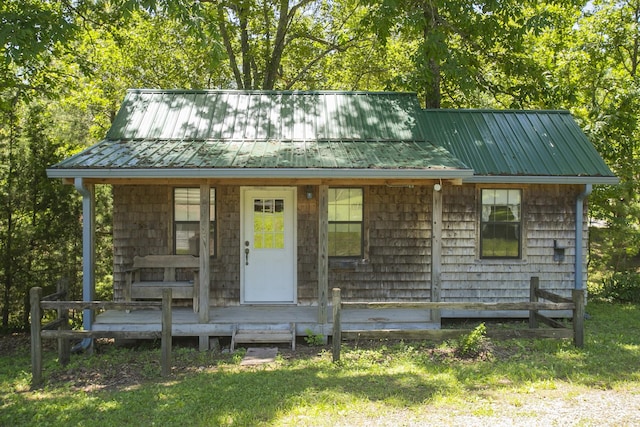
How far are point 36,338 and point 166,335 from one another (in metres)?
1.64

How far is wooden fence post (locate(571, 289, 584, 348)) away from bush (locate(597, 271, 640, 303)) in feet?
19.9

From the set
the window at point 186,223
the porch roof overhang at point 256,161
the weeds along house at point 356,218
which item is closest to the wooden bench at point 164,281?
the weeds along house at point 356,218

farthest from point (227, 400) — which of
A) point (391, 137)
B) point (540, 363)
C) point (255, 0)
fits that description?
point (255, 0)

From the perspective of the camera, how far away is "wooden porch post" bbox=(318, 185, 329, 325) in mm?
8234

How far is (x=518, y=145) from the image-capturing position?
10102mm

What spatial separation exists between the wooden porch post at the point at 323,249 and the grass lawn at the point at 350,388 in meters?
0.59

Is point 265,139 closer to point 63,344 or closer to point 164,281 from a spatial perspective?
point 164,281

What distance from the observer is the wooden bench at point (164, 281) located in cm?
855

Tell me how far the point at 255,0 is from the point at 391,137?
10073mm

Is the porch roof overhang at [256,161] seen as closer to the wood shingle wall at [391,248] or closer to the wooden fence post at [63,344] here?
the wood shingle wall at [391,248]

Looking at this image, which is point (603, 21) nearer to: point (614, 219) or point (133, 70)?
point (614, 219)

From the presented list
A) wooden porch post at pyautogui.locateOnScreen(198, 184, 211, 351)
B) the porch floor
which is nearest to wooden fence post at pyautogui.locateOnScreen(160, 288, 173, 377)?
wooden porch post at pyautogui.locateOnScreen(198, 184, 211, 351)

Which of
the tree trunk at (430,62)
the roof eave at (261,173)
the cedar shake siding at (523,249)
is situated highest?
the tree trunk at (430,62)

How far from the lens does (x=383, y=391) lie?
6074mm
